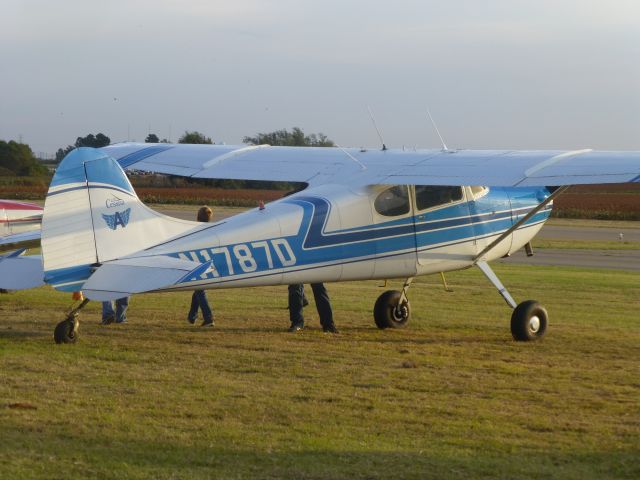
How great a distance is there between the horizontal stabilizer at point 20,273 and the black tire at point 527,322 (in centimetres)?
514

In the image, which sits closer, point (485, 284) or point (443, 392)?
point (443, 392)

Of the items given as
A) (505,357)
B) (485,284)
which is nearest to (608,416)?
(505,357)

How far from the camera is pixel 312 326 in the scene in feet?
38.5

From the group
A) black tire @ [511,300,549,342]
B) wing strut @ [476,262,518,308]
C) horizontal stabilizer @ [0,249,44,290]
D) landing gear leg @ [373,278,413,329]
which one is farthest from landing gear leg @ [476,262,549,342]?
horizontal stabilizer @ [0,249,44,290]

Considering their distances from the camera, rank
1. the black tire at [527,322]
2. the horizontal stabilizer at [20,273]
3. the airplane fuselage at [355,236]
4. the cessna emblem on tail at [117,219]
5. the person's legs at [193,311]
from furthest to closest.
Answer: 1. the person's legs at [193,311]
2. the black tire at [527,322]
3. the airplane fuselage at [355,236]
4. the horizontal stabilizer at [20,273]
5. the cessna emblem on tail at [117,219]

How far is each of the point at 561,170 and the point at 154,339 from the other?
15.2 feet

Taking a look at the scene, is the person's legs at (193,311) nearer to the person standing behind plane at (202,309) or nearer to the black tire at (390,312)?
the person standing behind plane at (202,309)

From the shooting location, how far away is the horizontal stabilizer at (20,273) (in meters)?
9.69

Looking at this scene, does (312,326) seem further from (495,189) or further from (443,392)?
(443,392)

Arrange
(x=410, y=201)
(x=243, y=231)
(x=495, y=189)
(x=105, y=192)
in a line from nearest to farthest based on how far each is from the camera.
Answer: (x=105, y=192) → (x=243, y=231) → (x=410, y=201) → (x=495, y=189)

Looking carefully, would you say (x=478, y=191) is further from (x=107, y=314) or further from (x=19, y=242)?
(x=19, y=242)

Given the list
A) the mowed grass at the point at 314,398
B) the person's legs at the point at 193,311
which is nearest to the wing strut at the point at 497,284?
the mowed grass at the point at 314,398

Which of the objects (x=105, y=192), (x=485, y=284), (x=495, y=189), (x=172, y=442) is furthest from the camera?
(x=485, y=284)

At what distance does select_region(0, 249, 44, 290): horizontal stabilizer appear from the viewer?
9.69 metres
